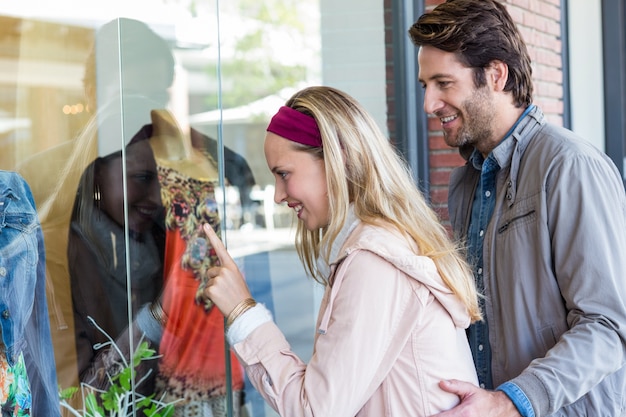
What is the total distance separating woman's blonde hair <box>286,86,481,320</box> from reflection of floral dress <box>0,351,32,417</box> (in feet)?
2.48

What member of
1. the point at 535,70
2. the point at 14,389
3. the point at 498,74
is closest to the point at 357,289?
the point at 14,389

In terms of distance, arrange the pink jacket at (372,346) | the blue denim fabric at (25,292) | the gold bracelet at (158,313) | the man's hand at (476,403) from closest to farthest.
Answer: the pink jacket at (372,346) → the man's hand at (476,403) → the blue denim fabric at (25,292) → the gold bracelet at (158,313)

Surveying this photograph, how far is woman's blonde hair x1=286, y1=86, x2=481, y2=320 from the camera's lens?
5.73 feet

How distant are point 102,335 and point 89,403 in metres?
0.19

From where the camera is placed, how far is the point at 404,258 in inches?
64.2

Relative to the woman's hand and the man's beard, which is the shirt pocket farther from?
the man's beard

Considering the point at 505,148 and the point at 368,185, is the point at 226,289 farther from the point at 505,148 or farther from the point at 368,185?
the point at 505,148

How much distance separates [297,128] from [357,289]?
42 centimetres

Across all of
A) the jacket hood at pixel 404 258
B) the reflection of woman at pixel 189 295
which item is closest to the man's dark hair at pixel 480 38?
the jacket hood at pixel 404 258

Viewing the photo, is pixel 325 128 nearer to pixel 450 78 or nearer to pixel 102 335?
pixel 450 78

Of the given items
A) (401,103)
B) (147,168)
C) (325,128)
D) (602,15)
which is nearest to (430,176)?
(401,103)

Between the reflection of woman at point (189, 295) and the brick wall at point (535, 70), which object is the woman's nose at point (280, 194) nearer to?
the reflection of woman at point (189, 295)

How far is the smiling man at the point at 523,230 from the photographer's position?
1907mm

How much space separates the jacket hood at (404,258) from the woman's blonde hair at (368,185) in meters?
0.02
